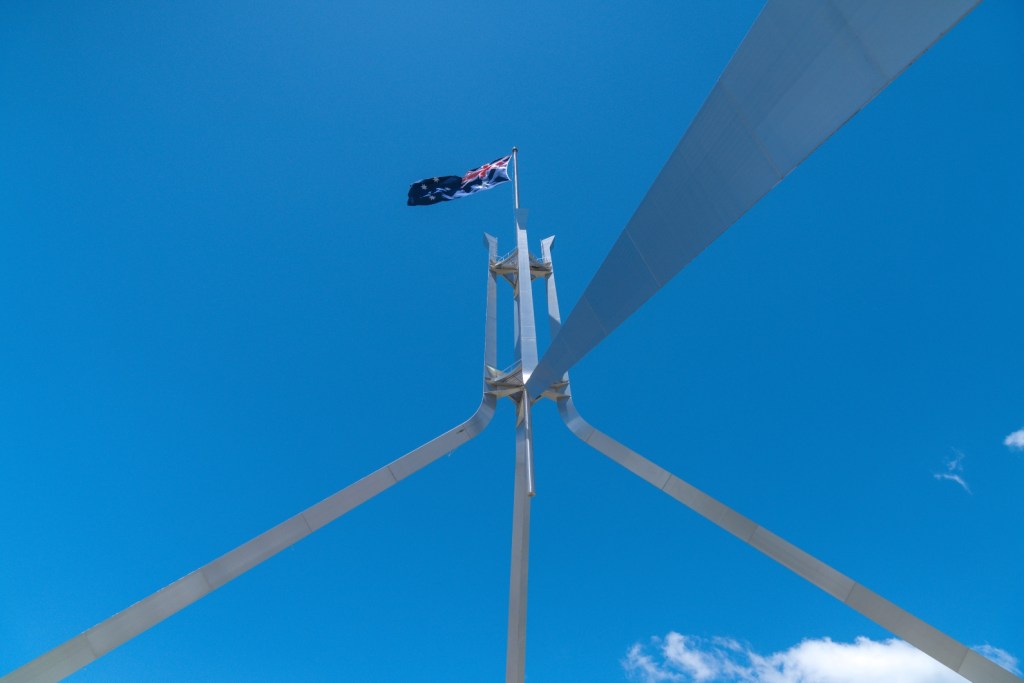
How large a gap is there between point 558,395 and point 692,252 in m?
14.3

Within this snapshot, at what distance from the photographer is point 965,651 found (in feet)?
31.7

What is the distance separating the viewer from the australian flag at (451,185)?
22281mm

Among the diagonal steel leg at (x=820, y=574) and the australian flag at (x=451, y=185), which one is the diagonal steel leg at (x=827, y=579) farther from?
the australian flag at (x=451, y=185)

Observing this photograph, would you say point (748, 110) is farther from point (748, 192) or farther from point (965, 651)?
point (965, 651)

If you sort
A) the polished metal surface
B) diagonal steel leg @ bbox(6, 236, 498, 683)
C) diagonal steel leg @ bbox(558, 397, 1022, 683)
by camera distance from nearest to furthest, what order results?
the polished metal surface < diagonal steel leg @ bbox(6, 236, 498, 683) < diagonal steel leg @ bbox(558, 397, 1022, 683)

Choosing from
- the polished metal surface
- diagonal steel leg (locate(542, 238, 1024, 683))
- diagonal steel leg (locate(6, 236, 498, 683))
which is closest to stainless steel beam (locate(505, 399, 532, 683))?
diagonal steel leg (locate(6, 236, 498, 683))

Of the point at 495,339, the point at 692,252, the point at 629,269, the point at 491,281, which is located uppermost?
the point at 491,281

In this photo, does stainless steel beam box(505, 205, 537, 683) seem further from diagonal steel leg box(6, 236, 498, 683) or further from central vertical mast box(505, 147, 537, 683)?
diagonal steel leg box(6, 236, 498, 683)

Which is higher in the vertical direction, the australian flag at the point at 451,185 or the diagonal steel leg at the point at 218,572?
the australian flag at the point at 451,185

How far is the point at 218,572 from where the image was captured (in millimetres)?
11750

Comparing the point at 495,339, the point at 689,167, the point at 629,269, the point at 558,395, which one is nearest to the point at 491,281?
the point at 495,339

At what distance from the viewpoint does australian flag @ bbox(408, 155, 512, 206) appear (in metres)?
22.3

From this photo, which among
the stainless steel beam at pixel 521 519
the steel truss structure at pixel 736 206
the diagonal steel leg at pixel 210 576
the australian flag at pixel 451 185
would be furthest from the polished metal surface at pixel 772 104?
the australian flag at pixel 451 185

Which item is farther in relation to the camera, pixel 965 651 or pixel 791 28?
pixel 965 651
